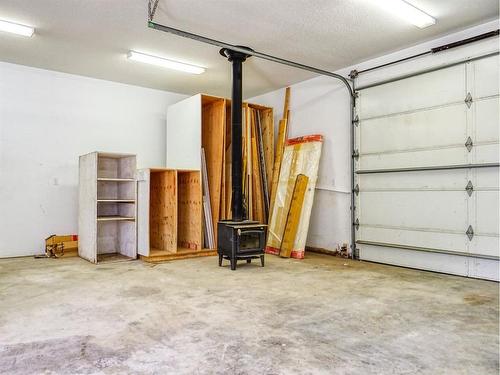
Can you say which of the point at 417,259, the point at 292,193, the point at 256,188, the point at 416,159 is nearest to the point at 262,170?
the point at 256,188

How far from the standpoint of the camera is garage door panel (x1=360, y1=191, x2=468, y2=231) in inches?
177

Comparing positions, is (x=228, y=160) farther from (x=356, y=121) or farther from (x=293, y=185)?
(x=356, y=121)

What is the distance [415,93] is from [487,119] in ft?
3.28

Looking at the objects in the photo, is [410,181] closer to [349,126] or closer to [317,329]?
[349,126]

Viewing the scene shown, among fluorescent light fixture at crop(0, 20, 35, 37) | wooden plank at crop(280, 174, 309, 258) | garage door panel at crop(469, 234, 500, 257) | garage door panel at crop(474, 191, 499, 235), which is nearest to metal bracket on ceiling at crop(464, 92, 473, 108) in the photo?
garage door panel at crop(474, 191, 499, 235)

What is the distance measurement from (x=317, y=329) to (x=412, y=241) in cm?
287

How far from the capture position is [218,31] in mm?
4598

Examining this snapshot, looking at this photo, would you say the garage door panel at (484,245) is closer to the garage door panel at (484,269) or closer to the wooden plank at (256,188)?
the garage door panel at (484,269)

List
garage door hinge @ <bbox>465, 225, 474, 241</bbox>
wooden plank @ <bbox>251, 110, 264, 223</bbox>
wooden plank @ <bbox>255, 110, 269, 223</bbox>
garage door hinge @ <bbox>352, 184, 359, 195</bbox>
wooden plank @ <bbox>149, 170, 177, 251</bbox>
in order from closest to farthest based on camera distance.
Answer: garage door hinge @ <bbox>465, 225, 474, 241</bbox>, wooden plank @ <bbox>149, 170, 177, 251</bbox>, garage door hinge @ <bbox>352, 184, 359, 195</bbox>, wooden plank @ <bbox>251, 110, 264, 223</bbox>, wooden plank @ <bbox>255, 110, 269, 223</bbox>

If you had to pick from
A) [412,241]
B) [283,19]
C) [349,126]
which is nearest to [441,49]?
[349,126]

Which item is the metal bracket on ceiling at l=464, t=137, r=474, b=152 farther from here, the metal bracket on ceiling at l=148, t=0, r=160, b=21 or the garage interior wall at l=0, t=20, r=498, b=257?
the metal bracket on ceiling at l=148, t=0, r=160, b=21

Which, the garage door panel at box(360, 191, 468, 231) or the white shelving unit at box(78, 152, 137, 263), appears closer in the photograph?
the garage door panel at box(360, 191, 468, 231)

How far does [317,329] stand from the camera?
2.62 m

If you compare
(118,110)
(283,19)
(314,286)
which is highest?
(283,19)
